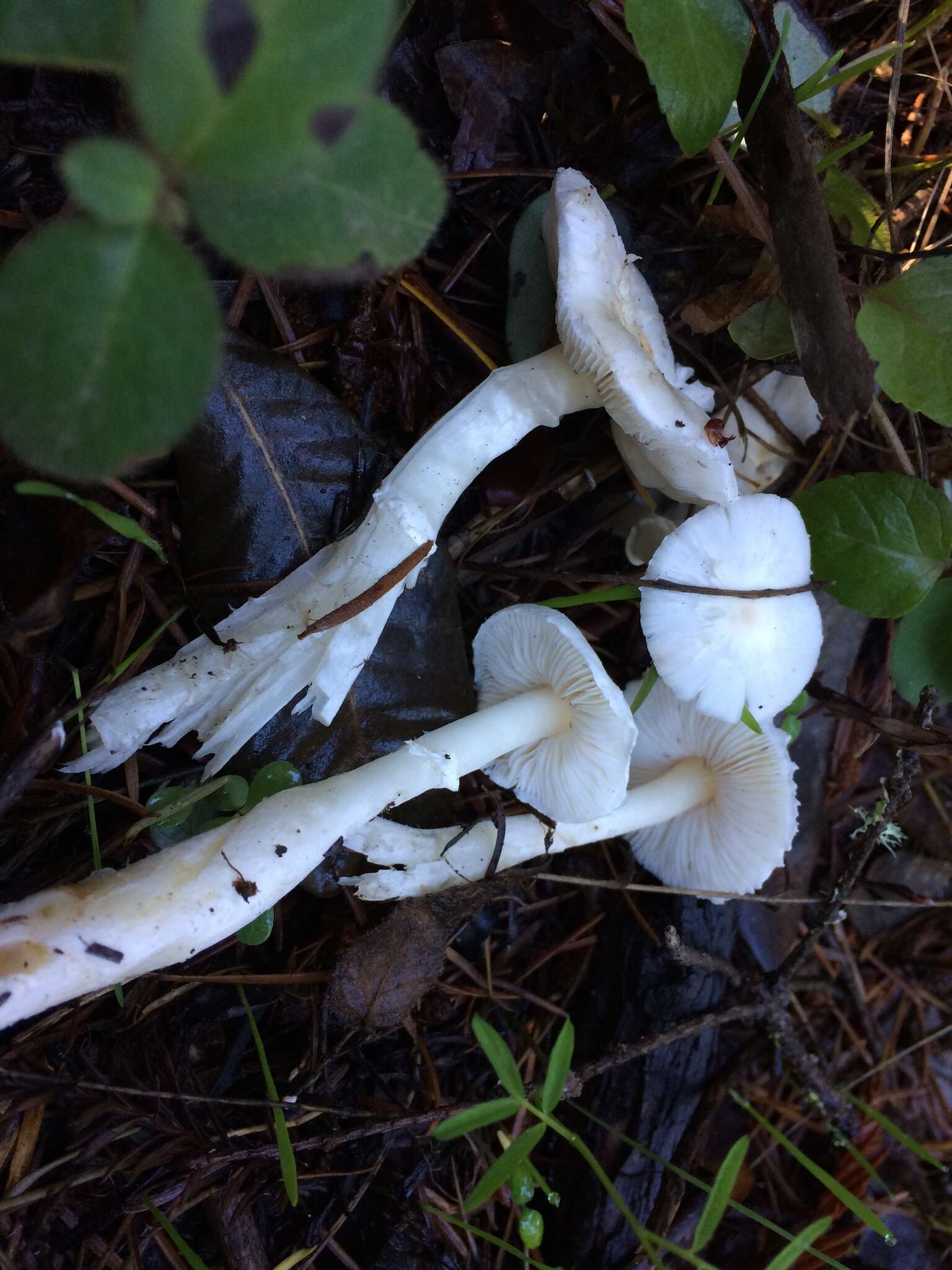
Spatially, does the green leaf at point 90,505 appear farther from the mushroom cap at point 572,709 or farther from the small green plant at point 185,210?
the mushroom cap at point 572,709

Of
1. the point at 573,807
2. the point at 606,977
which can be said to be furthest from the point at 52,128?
the point at 606,977

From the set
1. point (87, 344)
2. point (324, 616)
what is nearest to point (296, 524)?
point (324, 616)

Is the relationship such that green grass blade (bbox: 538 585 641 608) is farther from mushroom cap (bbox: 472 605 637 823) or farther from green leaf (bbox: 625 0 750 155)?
green leaf (bbox: 625 0 750 155)

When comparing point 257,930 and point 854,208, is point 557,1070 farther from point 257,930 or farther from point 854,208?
point 854,208

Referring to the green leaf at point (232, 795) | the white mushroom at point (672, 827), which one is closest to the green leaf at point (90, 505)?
the green leaf at point (232, 795)

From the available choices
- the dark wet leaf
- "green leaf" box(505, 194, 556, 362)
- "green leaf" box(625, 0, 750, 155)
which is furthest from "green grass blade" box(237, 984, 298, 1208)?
"green leaf" box(625, 0, 750, 155)

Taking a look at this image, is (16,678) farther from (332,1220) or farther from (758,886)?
(758,886)
